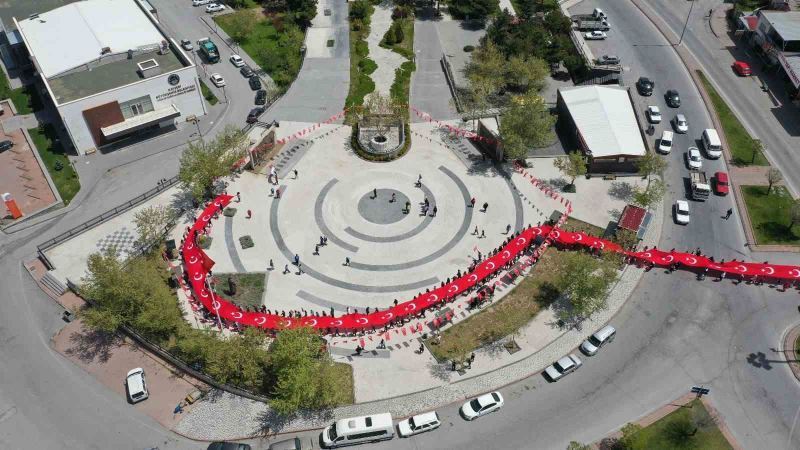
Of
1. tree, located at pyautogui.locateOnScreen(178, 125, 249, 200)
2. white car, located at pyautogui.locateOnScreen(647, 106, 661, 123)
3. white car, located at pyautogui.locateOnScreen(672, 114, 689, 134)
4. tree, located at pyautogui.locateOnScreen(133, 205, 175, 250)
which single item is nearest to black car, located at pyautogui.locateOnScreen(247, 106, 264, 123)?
tree, located at pyautogui.locateOnScreen(178, 125, 249, 200)

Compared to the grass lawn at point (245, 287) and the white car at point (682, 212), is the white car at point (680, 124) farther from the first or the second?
the grass lawn at point (245, 287)

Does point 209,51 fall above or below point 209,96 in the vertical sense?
above

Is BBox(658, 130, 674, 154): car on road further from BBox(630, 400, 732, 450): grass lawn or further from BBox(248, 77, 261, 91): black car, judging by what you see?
BBox(248, 77, 261, 91): black car

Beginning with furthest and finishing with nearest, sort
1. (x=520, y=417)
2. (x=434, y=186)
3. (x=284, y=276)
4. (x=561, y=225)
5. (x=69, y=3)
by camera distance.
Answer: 1. (x=69, y=3)
2. (x=434, y=186)
3. (x=561, y=225)
4. (x=284, y=276)
5. (x=520, y=417)

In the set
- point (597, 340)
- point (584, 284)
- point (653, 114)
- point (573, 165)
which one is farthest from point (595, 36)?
point (597, 340)

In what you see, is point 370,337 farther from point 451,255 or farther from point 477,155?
point 477,155

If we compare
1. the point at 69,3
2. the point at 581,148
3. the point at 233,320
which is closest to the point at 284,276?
the point at 233,320

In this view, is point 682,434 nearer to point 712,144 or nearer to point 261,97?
point 712,144
